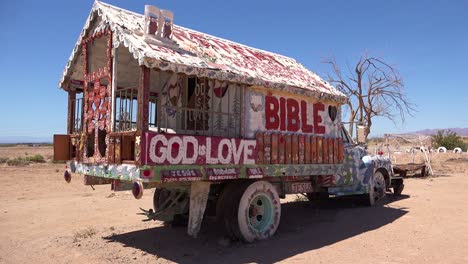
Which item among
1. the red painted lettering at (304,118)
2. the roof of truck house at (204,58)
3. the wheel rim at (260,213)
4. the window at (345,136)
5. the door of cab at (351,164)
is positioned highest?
the roof of truck house at (204,58)

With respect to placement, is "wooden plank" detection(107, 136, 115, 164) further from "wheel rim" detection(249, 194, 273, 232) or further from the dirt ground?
"wheel rim" detection(249, 194, 273, 232)

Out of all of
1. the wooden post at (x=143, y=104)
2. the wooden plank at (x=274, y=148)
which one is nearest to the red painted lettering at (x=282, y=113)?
the wooden plank at (x=274, y=148)

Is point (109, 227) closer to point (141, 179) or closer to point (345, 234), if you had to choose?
point (141, 179)

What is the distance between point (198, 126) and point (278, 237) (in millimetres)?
2753

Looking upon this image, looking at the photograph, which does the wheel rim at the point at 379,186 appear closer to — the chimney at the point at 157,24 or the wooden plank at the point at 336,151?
the wooden plank at the point at 336,151

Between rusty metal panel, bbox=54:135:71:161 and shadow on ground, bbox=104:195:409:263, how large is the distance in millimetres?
1691

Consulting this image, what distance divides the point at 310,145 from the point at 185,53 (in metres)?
3.26

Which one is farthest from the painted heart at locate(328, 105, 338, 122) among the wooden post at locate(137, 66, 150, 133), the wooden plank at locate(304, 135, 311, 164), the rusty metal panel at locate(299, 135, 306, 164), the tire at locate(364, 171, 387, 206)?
the wooden post at locate(137, 66, 150, 133)

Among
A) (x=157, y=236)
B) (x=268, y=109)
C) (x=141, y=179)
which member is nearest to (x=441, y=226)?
(x=268, y=109)

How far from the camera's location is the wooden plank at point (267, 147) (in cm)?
737

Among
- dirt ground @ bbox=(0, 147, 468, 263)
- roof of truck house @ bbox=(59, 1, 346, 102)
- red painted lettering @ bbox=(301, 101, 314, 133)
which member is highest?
roof of truck house @ bbox=(59, 1, 346, 102)

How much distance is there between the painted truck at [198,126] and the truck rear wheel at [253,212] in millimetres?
17

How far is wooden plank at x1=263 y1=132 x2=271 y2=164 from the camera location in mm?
7367

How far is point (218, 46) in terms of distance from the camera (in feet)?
26.8
